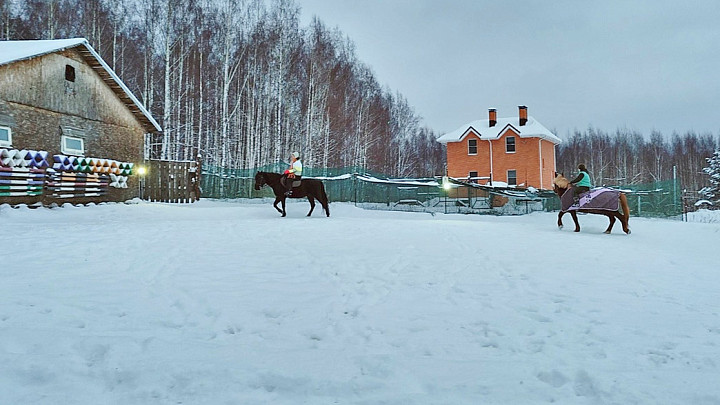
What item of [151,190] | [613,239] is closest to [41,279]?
[613,239]

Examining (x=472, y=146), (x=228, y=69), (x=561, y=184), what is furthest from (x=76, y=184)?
(x=472, y=146)

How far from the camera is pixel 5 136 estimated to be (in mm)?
13711

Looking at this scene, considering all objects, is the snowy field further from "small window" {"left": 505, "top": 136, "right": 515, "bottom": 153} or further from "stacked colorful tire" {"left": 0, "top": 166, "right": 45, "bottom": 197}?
"small window" {"left": 505, "top": 136, "right": 515, "bottom": 153}

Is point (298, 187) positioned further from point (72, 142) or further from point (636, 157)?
point (636, 157)

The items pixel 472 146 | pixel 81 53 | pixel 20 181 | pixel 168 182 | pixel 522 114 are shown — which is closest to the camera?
pixel 20 181

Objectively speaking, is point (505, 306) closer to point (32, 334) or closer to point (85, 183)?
point (32, 334)

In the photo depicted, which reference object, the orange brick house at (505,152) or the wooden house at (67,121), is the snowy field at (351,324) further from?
the orange brick house at (505,152)

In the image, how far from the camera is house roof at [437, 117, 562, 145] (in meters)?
35.6

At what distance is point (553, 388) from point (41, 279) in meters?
5.63

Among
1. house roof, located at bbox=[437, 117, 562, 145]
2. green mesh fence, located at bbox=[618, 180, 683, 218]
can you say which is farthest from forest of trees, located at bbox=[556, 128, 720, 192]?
green mesh fence, located at bbox=[618, 180, 683, 218]

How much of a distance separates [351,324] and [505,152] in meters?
35.0

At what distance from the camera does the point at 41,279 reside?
211 inches

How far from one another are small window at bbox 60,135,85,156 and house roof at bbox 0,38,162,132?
2674mm

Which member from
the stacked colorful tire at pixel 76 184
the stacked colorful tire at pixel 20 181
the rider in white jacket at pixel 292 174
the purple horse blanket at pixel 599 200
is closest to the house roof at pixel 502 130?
the rider in white jacket at pixel 292 174
